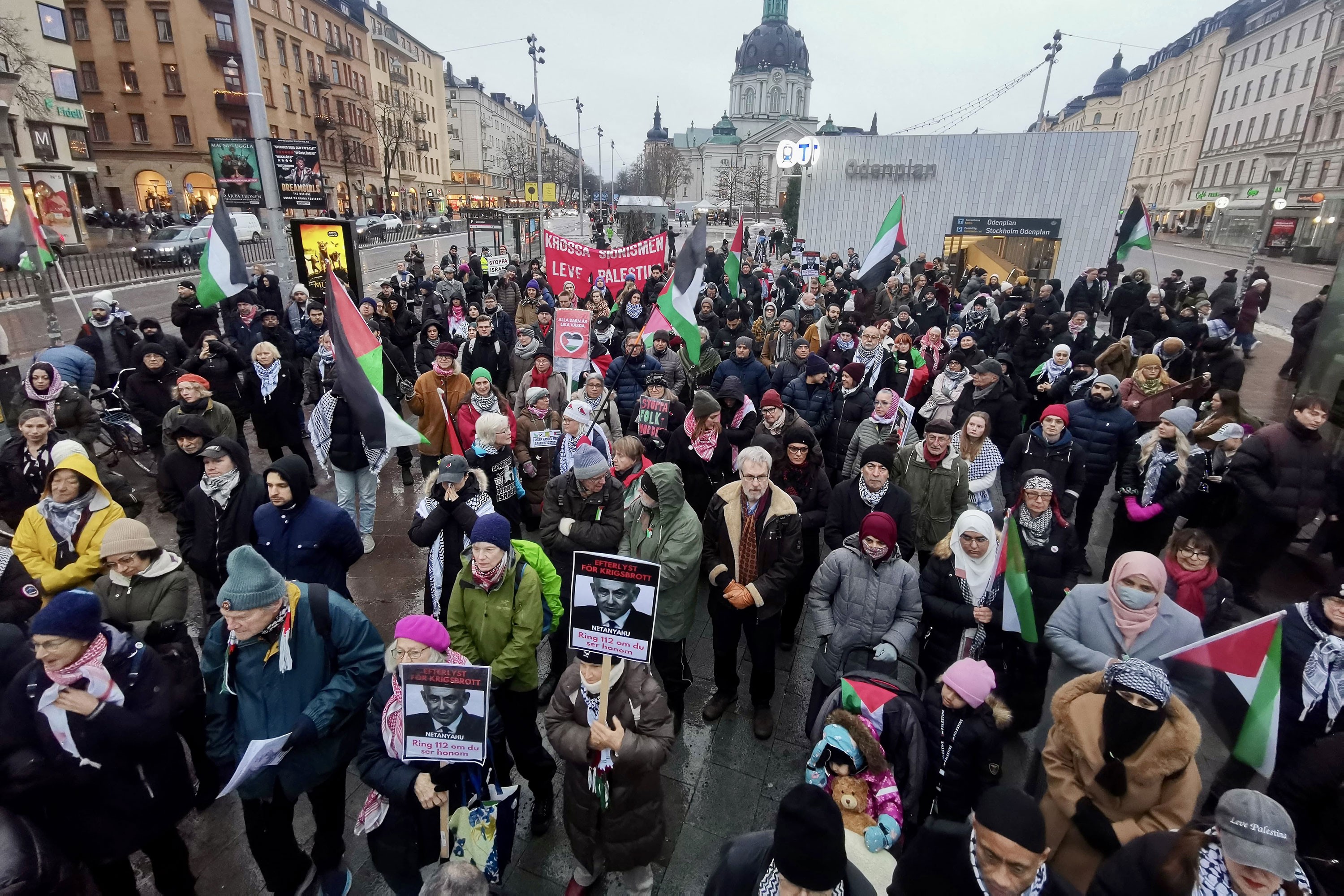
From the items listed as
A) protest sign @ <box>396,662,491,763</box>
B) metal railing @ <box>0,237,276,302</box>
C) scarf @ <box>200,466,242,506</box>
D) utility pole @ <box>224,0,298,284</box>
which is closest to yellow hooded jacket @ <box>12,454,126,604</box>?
scarf @ <box>200,466,242,506</box>

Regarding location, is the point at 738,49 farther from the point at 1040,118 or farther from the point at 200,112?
the point at 1040,118

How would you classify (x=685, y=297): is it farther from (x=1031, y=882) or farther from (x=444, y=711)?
(x=1031, y=882)

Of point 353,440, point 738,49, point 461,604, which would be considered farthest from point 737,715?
point 738,49

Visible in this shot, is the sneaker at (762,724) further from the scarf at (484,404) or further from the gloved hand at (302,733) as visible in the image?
the scarf at (484,404)

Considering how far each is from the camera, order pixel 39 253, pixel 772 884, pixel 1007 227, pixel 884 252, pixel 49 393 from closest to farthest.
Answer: pixel 772 884 < pixel 49 393 < pixel 39 253 < pixel 884 252 < pixel 1007 227

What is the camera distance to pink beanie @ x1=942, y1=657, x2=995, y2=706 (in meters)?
2.92

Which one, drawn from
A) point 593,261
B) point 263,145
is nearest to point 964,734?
point 593,261

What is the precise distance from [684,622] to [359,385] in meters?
3.17

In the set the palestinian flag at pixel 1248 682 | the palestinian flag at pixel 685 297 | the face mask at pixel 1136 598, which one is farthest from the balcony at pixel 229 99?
the palestinian flag at pixel 1248 682

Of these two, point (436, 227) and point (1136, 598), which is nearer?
point (1136, 598)

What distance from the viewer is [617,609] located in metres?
2.99

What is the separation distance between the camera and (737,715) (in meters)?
4.63

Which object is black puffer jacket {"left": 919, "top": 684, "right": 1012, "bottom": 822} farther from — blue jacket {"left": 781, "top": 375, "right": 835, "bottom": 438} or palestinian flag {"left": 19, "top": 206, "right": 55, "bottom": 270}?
palestinian flag {"left": 19, "top": 206, "right": 55, "bottom": 270}

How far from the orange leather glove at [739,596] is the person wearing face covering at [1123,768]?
183 centimetres
